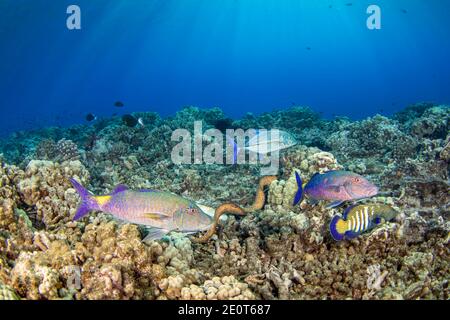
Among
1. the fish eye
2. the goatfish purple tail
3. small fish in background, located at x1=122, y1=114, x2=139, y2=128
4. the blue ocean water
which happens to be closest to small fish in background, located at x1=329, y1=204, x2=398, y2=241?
the fish eye

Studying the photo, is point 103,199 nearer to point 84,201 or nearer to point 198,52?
point 84,201

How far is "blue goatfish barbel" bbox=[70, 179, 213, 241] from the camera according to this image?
9.96ft

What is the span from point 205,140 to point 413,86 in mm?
183422

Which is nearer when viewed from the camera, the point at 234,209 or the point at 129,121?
the point at 234,209

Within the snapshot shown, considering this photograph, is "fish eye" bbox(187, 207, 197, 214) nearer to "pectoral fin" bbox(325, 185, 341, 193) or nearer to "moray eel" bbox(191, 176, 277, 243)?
"moray eel" bbox(191, 176, 277, 243)

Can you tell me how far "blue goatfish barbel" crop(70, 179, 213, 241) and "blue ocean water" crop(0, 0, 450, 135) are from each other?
3427cm

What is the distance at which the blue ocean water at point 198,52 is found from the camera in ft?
219

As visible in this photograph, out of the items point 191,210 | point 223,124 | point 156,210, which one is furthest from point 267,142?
point 223,124

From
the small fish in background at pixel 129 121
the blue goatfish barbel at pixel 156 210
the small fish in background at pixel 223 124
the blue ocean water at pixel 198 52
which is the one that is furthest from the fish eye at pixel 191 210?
the blue ocean water at pixel 198 52

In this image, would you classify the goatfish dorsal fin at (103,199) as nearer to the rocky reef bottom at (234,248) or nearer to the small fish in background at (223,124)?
the rocky reef bottom at (234,248)

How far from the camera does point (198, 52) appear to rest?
7116 inches

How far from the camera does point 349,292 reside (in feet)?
11.4

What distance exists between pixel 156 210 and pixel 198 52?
189025 millimetres

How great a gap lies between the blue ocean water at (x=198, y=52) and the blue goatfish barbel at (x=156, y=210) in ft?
112
